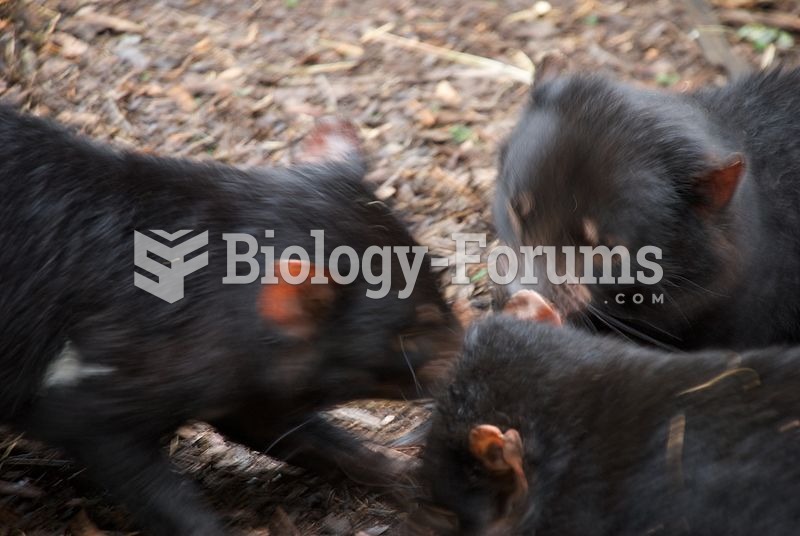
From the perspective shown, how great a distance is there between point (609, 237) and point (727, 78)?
2.93 metres

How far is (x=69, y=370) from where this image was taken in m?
3.71

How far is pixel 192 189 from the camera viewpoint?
3.97 m

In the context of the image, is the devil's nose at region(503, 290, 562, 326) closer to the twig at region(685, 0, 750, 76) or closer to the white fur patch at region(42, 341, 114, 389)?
the white fur patch at region(42, 341, 114, 389)

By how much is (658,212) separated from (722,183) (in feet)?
0.82

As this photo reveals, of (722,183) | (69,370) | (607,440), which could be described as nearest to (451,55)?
(722,183)

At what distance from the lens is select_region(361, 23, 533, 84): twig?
6750 mm

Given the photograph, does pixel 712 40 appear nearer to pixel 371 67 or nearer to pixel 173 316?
pixel 371 67

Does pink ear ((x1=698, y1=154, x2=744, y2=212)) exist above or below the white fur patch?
above

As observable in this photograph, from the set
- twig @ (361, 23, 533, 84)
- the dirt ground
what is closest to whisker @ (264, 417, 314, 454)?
the dirt ground

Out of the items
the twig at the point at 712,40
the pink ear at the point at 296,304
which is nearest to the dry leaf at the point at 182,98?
the pink ear at the point at 296,304

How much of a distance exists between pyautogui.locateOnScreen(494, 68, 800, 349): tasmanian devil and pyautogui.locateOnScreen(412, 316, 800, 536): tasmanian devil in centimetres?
103

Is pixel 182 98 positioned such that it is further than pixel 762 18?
No

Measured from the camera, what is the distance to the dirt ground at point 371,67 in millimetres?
6047

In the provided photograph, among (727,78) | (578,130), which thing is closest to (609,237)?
(578,130)
